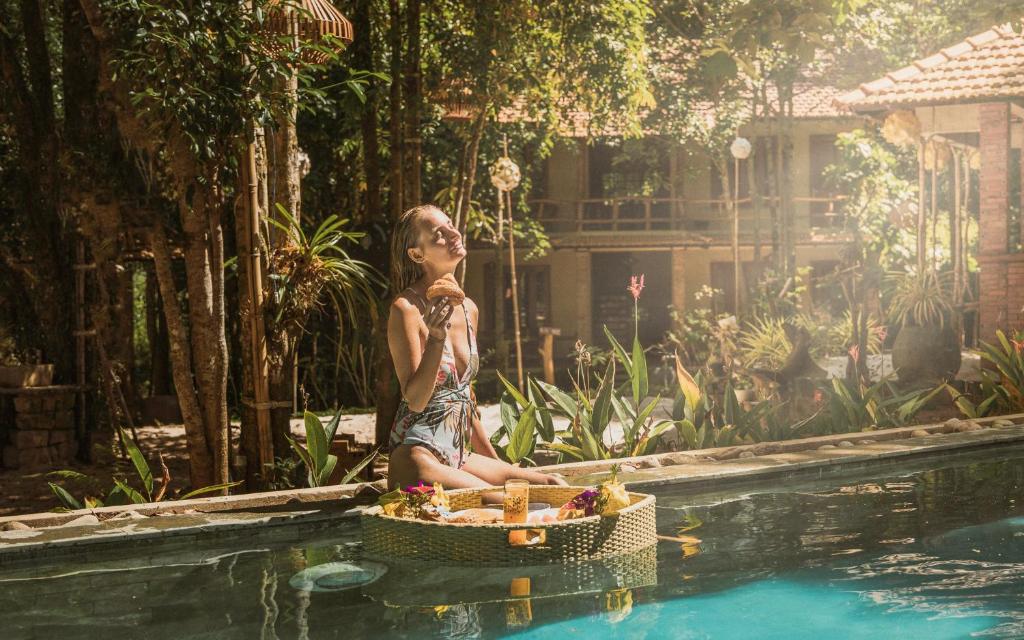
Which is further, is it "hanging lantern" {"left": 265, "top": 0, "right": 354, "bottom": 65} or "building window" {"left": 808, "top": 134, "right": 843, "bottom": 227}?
"building window" {"left": 808, "top": 134, "right": 843, "bottom": 227}

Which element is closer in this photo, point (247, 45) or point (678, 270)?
point (247, 45)

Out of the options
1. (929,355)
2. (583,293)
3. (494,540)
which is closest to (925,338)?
(929,355)

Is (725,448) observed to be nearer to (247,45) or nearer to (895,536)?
(895,536)

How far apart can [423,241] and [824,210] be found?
78.5 feet

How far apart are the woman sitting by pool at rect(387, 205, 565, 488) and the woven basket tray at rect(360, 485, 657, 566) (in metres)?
Result: 0.48

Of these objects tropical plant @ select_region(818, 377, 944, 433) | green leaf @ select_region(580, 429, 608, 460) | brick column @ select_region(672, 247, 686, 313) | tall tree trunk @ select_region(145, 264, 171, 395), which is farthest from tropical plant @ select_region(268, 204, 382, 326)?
brick column @ select_region(672, 247, 686, 313)

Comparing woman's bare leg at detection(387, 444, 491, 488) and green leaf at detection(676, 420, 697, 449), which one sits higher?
woman's bare leg at detection(387, 444, 491, 488)

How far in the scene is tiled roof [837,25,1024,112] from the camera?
12.7 meters

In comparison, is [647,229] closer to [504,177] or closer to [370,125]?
[504,177]

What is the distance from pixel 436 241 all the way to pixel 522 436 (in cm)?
171

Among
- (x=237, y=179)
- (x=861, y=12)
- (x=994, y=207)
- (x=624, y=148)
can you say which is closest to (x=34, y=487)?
(x=237, y=179)

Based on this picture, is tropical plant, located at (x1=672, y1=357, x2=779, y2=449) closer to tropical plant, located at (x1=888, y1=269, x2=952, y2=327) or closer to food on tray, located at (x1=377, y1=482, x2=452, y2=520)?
food on tray, located at (x1=377, y1=482, x2=452, y2=520)

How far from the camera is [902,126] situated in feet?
45.4

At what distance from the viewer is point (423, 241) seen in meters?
4.88
